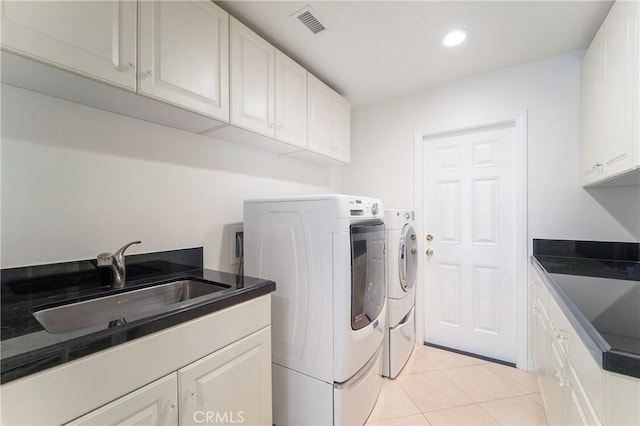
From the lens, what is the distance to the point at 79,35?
1010 mm

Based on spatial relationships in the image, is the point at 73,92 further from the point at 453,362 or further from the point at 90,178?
the point at 453,362

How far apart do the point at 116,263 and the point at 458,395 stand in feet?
7.60

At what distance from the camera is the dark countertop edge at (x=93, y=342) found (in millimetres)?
631

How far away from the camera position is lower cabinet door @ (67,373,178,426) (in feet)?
2.55

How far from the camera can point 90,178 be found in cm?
130

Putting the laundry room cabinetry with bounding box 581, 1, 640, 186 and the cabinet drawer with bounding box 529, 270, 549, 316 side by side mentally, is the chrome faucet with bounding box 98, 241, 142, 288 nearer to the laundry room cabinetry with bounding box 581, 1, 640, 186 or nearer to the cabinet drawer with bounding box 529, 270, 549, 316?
the cabinet drawer with bounding box 529, 270, 549, 316

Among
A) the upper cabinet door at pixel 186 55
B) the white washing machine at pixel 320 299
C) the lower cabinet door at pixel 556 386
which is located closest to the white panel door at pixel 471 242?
the lower cabinet door at pixel 556 386

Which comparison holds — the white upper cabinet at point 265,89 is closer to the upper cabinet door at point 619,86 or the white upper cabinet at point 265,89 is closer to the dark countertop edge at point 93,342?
the dark countertop edge at point 93,342

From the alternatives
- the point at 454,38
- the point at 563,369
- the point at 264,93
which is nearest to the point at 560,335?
the point at 563,369

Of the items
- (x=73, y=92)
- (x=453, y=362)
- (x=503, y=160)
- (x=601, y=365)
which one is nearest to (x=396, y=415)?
(x=453, y=362)

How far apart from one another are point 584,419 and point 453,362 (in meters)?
1.66

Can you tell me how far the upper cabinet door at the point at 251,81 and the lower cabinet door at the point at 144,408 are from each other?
130 centimetres

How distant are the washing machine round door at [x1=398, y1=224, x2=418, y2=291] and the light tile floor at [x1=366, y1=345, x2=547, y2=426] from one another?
694 mm

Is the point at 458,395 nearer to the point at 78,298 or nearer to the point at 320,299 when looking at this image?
the point at 320,299
